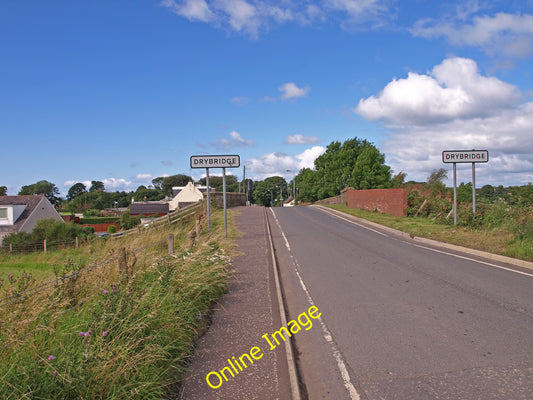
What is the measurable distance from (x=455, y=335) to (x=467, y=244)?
31.1 feet

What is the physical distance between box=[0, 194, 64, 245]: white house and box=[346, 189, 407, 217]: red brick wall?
32.2 m

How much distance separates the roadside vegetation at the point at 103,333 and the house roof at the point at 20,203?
42950mm

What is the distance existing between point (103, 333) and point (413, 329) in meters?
4.12

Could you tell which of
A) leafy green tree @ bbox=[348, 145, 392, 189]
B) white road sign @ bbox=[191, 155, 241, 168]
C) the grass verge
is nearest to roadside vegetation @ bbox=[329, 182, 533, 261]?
the grass verge

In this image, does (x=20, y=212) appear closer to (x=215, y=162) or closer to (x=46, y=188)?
(x=215, y=162)

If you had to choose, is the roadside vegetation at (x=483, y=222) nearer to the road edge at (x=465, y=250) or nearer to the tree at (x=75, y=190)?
the road edge at (x=465, y=250)

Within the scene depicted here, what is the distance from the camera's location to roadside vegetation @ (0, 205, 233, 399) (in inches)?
135

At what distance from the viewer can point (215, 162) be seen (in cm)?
1457

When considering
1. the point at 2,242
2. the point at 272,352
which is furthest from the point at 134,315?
the point at 2,242

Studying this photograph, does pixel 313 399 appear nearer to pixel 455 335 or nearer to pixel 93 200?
pixel 455 335

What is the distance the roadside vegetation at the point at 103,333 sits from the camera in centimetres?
344

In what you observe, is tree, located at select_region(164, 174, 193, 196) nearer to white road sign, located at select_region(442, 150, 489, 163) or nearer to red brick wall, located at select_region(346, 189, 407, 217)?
red brick wall, located at select_region(346, 189, 407, 217)

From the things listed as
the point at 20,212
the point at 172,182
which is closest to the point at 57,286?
the point at 20,212

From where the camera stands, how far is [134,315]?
4.88m
